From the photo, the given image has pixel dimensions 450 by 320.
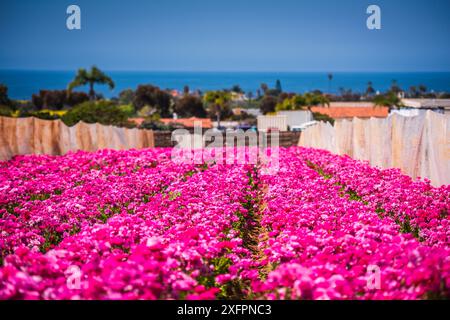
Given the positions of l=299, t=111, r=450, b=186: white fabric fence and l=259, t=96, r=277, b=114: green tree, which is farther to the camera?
l=259, t=96, r=277, b=114: green tree

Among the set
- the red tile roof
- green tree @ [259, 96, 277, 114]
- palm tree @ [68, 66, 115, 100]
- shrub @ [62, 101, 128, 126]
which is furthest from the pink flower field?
green tree @ [259, 96, 277, 114]

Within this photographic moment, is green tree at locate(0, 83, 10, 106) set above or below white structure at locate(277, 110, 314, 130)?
above

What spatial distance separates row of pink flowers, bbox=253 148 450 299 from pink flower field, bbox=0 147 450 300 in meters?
0.01

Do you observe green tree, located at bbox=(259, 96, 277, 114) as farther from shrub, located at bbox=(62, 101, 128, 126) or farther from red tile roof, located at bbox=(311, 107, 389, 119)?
shrub, located at bbox=(62, 101, 128, 126)

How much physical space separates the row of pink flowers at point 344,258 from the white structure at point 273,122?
148ft

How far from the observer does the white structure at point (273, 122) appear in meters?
54.9

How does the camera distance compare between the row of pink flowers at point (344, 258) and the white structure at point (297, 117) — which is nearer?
the row of pink flowers at point (344, 258)

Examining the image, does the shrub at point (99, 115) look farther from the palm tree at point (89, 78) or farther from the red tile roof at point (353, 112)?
the red tile roof at point (353, 112)

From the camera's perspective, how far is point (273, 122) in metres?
56.2

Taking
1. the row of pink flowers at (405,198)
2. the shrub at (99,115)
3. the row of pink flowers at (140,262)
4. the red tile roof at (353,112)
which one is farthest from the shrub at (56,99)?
the row of pink flowers at (140,262)

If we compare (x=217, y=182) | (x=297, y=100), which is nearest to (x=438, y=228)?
(x=217, y=182)

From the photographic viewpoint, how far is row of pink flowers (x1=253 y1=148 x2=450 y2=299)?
16.4 feet
